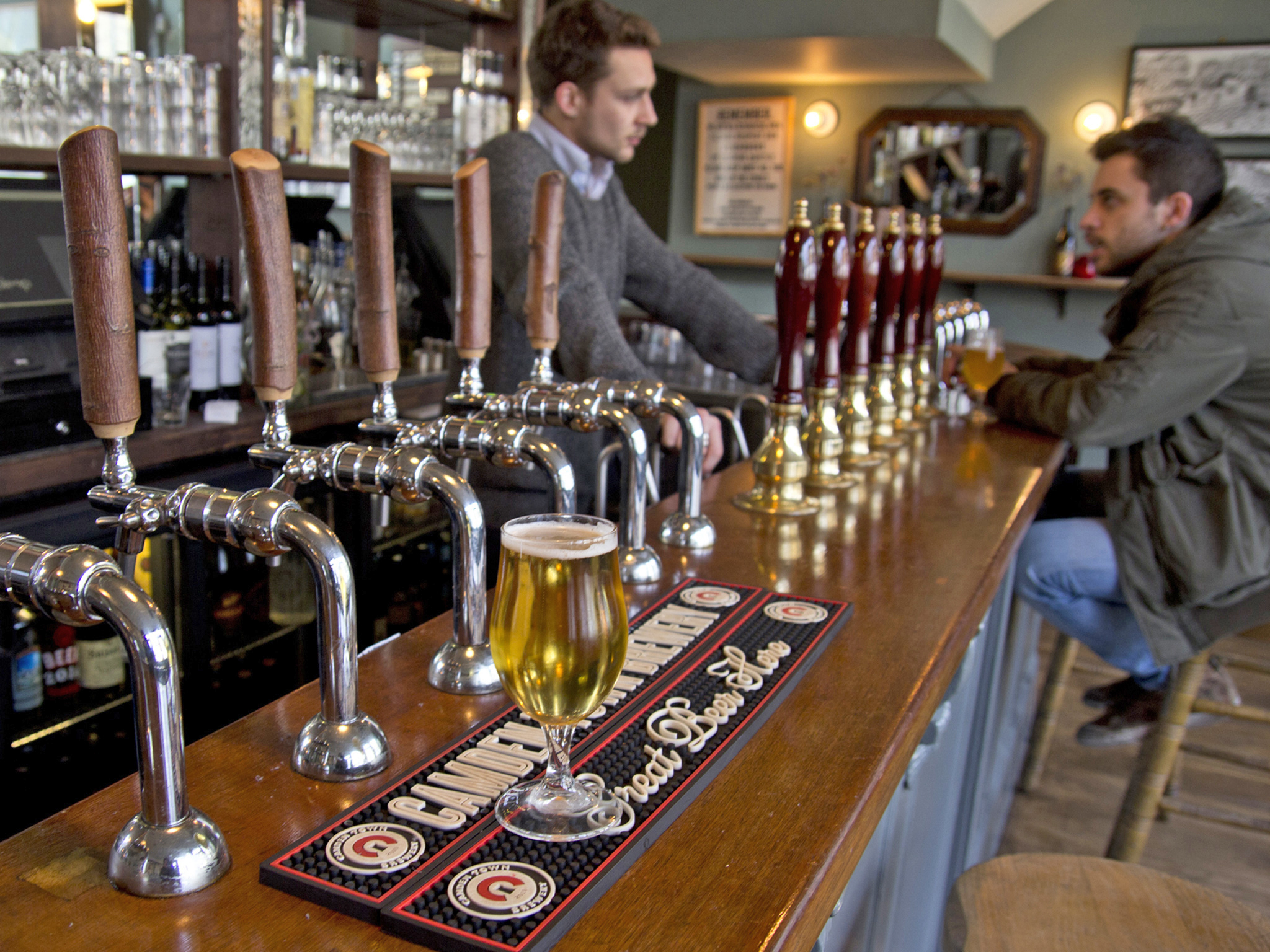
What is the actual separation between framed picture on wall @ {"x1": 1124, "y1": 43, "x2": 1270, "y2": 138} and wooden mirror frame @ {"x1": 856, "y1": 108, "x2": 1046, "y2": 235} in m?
0.55

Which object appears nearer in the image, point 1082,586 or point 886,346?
point 886,346

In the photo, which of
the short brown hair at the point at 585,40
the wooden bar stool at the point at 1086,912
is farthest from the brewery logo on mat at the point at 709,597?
the short brown hair at the point at 585,40

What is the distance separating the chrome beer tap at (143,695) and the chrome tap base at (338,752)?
116 mm

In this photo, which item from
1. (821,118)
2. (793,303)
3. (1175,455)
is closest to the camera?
(793,303)

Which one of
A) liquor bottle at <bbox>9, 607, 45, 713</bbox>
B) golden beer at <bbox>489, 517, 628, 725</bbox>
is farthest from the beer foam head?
liquor bottle at <bbox>9, 607, 45, 713</bbox>

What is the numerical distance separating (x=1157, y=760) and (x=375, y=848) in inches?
80.7

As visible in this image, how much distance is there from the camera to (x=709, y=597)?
1174 millimetres

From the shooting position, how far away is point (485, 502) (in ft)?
7.58

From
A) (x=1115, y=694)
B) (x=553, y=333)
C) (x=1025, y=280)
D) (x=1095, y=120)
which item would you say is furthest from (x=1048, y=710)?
(x=1095, y=120)

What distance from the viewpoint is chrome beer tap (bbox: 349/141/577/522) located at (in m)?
0.87

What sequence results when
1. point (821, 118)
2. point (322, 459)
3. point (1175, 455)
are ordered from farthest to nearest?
point (821, 118)
point (1175, 455)
point (322, 459)

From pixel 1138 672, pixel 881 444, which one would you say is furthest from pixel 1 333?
pixel 1138 672

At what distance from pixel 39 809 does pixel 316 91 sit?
2062 mm

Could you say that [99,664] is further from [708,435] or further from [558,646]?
[558,646]
